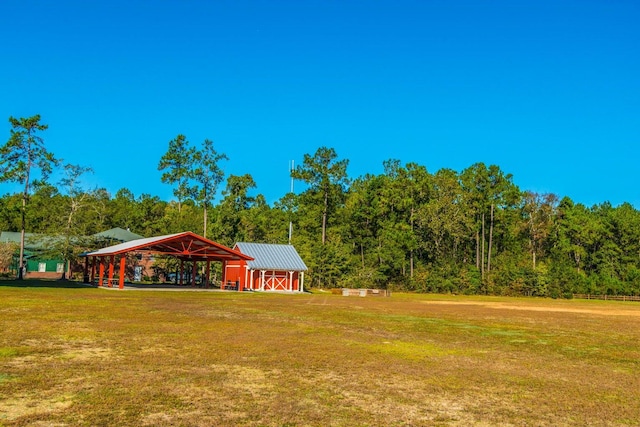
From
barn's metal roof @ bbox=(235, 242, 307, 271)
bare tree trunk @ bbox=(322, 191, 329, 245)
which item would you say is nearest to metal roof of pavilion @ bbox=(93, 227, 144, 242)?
barn's metal roof @ bbox=(235, 242, 307, 271)

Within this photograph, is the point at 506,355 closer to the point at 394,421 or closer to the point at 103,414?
the point at 394,421

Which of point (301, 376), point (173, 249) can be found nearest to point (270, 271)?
point (173, 249)

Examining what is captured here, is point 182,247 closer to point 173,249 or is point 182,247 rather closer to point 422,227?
point 173,249

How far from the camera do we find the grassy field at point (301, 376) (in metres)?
6.79

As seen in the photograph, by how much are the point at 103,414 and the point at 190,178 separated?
6649 cm

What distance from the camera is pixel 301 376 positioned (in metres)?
9.19

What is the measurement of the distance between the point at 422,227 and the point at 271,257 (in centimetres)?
2678

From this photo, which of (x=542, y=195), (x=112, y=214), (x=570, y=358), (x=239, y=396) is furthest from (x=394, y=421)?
(x=112, y=214)

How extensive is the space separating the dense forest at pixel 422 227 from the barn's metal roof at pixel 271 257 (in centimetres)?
811

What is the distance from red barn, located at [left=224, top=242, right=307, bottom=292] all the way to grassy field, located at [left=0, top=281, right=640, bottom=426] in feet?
111

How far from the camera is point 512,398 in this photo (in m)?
8.09

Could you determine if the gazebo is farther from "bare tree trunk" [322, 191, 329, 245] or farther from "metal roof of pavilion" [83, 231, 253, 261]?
"bare tree trunk" [322, 191, 329, 245]

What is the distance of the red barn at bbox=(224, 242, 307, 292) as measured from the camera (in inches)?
1992

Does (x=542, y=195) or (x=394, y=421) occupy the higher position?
(x=542, y=195)
